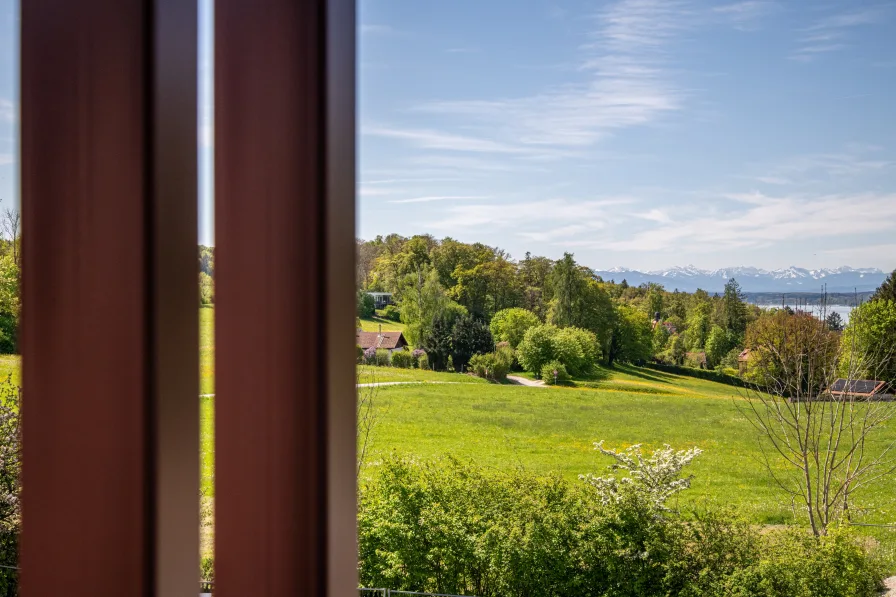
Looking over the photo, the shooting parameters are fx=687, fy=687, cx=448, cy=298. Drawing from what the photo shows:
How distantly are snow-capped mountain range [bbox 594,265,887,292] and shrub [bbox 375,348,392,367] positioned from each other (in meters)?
1.85

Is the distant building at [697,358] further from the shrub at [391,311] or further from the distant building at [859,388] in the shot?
the shrub at [391,311]

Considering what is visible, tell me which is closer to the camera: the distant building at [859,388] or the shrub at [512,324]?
the distant building at [859,388]

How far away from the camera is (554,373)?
18.1ft

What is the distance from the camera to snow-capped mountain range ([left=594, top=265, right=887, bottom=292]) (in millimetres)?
4727

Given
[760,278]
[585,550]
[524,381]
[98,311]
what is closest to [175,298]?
[98,311]

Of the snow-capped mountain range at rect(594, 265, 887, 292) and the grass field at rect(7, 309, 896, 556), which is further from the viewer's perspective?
the grass field at rect(7, 309, 896, 556)

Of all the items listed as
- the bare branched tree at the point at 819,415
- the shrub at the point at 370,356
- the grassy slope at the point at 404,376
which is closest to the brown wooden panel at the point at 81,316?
the bare branched tree at the point at 819,415

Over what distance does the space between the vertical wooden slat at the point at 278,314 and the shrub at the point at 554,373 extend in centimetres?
527

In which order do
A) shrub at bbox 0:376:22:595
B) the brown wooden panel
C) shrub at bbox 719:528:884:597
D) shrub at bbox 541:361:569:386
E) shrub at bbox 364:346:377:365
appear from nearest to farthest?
the brown wooden panel, shrub at bbox 0:376:22:595, shrub at bbox 719:528:884:597, shrub at bbox 364:346:377:365, shrub at bbox 541:361:569:386

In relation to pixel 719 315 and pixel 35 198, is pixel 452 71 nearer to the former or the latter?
pixel 719 315

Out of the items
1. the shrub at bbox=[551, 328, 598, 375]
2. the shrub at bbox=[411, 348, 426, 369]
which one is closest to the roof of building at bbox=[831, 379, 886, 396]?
the shrub at bbox=[551, 328, 598, 375]

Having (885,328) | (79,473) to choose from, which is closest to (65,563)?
(79,473)

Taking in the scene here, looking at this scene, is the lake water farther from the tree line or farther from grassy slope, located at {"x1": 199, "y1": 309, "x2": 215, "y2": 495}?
grassy slope, located at {"x1": 199, "y1": 309, "x2": 215, "y2": 495}

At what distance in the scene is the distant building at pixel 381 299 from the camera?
554 cm
